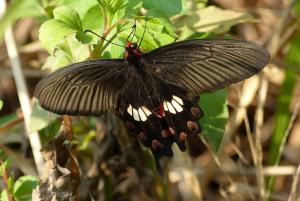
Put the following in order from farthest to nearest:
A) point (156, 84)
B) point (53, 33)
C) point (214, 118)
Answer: point (214, 118)
point (156, 84)
point (53, 33)

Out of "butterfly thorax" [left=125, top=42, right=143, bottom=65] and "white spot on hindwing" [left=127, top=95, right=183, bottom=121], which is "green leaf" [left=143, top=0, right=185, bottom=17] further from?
"white spot on hindwing" [left=127, top=95, right=183, bottom=121]

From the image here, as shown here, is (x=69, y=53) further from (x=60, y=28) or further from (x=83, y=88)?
(x=60, y=28)

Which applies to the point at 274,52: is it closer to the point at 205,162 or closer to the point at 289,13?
the point at 289,13

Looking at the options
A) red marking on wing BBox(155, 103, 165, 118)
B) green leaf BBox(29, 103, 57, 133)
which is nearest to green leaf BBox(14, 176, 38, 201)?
green leaf BBox(29, 103, 57, 133)

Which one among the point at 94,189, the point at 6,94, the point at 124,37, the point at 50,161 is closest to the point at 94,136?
the point at 94,189

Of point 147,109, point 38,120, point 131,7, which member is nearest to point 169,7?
point 131,7

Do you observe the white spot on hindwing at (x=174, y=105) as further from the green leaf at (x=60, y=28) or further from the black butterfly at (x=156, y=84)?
the green leaf at (x=60, y=28)
